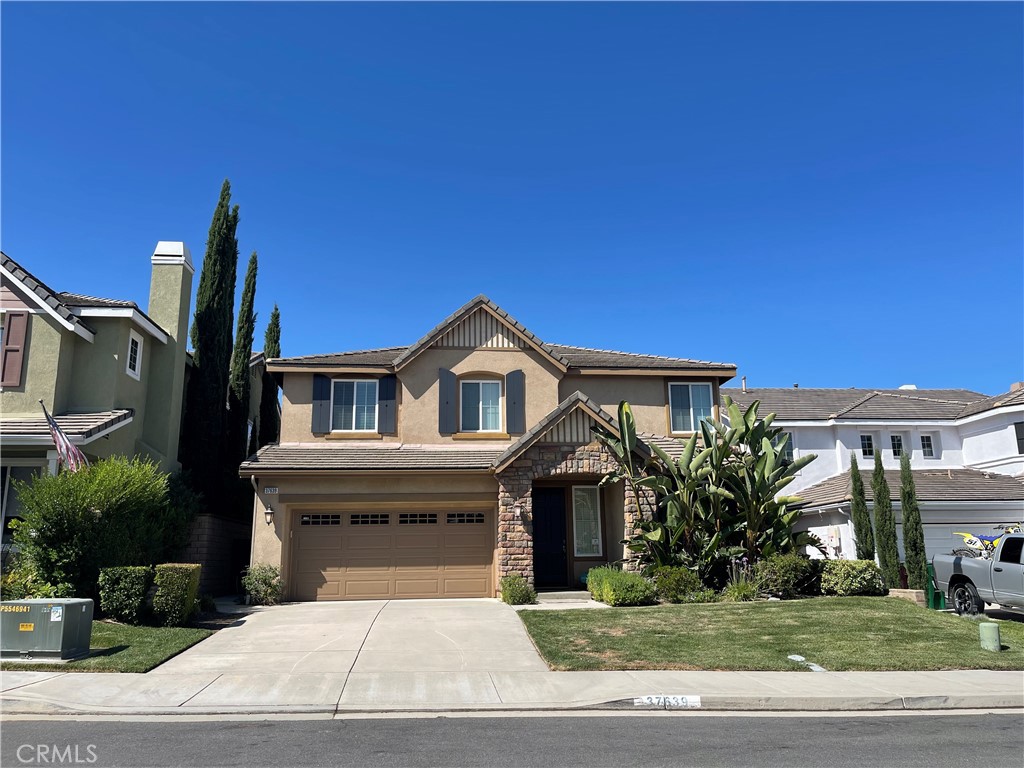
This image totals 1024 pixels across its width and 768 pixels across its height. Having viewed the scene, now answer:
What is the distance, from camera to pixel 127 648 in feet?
38.1

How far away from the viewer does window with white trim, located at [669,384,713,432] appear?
22.1m

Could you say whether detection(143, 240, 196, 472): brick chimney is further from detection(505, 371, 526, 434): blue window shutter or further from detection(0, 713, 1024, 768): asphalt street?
detection(0, 713, 1024, 768): asphalt street

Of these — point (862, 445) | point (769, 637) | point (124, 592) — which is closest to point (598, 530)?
point (769, 637)

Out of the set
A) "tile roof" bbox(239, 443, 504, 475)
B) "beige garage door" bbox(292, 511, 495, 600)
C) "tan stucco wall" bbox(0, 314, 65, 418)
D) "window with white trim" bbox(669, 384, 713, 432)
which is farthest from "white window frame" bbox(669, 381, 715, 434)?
"tan stucco wall" bbox(0, 314, 65, 418)

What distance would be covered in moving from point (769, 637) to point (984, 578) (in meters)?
6.06

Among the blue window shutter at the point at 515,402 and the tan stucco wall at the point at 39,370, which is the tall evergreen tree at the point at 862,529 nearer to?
the blue window shutter at the point at 515,402

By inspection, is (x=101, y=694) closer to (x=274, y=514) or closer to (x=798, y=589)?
(x=274, y=514)

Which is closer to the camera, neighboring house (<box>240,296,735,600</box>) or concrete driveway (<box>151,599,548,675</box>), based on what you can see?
concrete driveway (<box>151,599,548,675</box>)

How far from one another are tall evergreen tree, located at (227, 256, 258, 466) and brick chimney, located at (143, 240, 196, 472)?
7.95 feet

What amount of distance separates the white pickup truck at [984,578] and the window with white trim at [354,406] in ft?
47.0

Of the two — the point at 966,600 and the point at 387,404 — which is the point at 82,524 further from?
the point at 966,600

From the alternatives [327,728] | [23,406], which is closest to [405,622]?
[327,728]

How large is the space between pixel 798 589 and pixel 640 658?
7.32 m

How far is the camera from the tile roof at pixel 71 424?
16328mm
